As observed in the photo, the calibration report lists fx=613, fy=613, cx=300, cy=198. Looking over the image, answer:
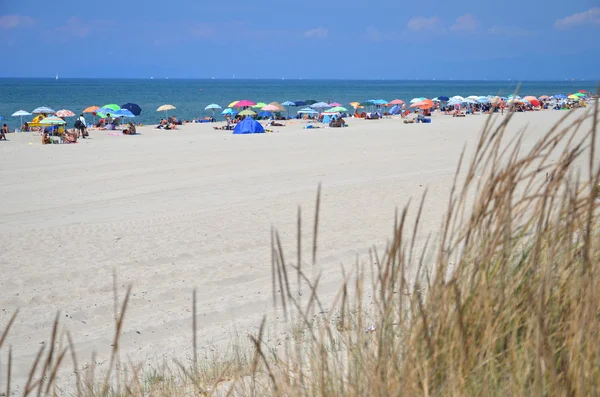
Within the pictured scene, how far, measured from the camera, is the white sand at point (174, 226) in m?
5.58

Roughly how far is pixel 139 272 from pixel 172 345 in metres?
1.98

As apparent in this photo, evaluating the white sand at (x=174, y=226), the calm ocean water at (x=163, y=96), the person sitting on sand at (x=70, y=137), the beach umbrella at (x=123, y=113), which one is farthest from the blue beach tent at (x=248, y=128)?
the calm ocean water at (x=163, y=96)

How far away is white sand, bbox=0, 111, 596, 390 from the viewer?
220 inches

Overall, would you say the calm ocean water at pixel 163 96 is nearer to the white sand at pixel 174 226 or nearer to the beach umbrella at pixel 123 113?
the beach umbrella at pixel 123 113

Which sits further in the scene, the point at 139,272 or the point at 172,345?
the point at 139,272

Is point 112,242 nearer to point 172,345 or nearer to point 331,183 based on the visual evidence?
point 172,345

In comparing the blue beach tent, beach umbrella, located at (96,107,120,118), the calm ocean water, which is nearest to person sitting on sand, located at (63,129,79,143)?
the blue beach tent

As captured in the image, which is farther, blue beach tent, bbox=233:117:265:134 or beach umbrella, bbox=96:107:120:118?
beach umbrella, bbox=96:107:120:118

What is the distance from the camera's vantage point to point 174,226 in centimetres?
870

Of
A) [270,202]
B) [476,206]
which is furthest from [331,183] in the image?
[476,206]

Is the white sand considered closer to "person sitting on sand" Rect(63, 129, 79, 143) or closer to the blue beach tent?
"person sitting on sand" Rect(63, 129, 79, 143)

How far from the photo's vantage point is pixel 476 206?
174 centimetres

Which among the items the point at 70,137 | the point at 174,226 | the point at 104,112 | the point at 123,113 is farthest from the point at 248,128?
the point at 174,226

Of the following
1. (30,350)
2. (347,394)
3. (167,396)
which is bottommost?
(30,350)
